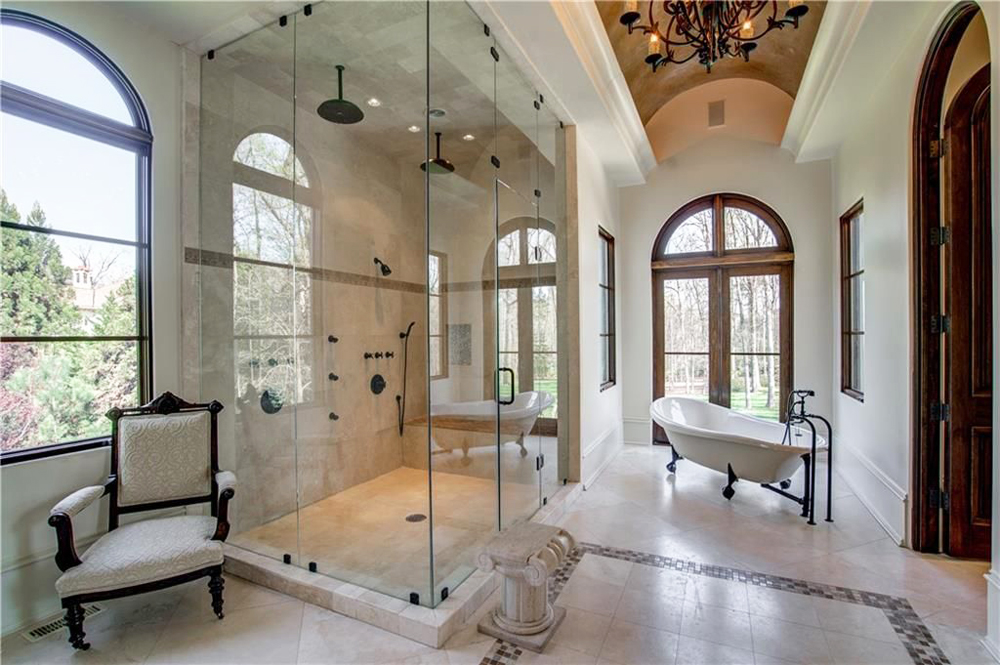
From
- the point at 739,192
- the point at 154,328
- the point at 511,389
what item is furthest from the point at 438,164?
the point at 739,192

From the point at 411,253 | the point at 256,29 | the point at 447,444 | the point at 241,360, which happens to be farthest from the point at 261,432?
the point at 256,29

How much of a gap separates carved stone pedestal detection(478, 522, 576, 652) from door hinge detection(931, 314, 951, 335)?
2.52m

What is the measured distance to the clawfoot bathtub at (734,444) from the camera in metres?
3.42

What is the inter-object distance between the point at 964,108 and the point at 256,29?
4245 millimetres

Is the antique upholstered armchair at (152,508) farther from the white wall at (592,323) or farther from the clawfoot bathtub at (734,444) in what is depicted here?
the clawfoot bathtub at (734,444)

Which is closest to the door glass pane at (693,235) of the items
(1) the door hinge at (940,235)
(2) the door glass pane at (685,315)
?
(2) the door glass pane at (685,315)

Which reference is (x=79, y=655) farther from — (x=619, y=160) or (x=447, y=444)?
(x=619, y=160)

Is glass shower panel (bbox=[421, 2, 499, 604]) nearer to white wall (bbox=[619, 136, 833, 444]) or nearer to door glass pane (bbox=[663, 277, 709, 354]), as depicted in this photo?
white wall (bbox=[619, 136, 833, 444])

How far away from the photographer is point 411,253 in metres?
3.97

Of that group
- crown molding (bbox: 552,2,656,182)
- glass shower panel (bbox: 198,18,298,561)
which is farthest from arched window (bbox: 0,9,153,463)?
crown molding (bbox: 552,2,656,182)

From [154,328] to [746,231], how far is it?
5.49m

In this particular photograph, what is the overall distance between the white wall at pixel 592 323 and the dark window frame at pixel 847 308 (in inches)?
86.0

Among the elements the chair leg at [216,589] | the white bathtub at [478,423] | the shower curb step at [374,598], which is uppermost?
the white bathtub at [478,423]

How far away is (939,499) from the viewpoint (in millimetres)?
2730
